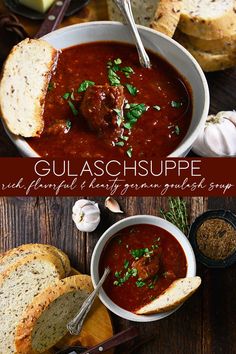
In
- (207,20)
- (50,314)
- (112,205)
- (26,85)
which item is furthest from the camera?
(112,205)

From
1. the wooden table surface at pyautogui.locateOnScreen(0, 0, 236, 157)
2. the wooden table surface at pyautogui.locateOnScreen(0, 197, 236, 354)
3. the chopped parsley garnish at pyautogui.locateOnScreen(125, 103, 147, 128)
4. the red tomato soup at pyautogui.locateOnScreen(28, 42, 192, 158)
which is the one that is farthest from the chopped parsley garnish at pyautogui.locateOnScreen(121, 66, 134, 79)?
the wooden table surface at pyautogui.locateOnScreen(0, 197, 236, 354)

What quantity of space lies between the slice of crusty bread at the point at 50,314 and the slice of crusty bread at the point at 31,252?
3.1 inches

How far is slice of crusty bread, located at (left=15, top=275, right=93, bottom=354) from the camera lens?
7.34ft

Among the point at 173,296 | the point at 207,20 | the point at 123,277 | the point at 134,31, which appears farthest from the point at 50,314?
the point at 207,20

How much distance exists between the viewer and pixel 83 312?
226 centimetres

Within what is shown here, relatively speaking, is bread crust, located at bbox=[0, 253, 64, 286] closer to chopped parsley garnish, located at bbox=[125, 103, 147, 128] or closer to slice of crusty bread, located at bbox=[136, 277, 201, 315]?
slice of crusty bread, located at bbox=[136, 277, 201, 315]

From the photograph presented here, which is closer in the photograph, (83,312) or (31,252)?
(83,312)

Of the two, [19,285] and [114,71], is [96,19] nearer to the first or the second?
[114,71]

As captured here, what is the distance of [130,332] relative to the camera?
2.28 m

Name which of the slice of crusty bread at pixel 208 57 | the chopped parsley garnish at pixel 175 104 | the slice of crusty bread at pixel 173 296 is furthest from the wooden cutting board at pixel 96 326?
the slice of crusty bread at pixel 208 57

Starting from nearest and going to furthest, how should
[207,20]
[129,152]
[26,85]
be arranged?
[129,152], [26,85], [207,20]

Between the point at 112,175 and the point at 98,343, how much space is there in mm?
555

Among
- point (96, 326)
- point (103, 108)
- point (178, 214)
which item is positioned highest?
point (103, 108)

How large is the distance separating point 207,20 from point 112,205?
0.65m
